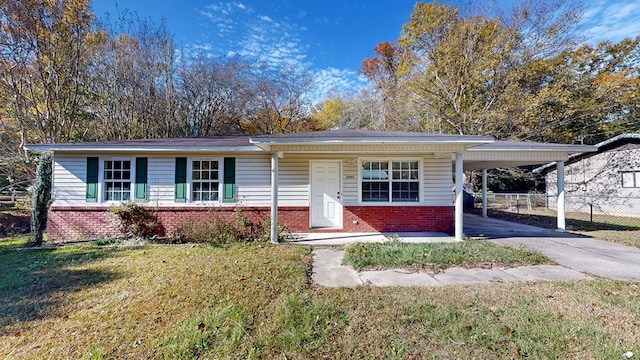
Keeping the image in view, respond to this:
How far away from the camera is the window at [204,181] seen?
7.96 m


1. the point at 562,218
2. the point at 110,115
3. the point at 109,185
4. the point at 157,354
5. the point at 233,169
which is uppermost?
the point at 110,115

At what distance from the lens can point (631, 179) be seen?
519 inches

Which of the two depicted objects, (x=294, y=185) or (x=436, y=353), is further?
(x=294, y=185)

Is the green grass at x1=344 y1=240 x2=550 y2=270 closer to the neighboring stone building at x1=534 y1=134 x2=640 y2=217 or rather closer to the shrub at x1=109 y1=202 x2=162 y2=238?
the shrub at x1=109 y1=202 x2=162 y2=238

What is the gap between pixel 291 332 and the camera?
2779 millimetres

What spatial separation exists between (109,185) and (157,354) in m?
7.27

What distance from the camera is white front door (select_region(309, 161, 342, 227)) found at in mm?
8227

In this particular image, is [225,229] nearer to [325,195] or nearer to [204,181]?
[204,181]

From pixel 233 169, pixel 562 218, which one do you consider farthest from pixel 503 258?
pixel 233 169

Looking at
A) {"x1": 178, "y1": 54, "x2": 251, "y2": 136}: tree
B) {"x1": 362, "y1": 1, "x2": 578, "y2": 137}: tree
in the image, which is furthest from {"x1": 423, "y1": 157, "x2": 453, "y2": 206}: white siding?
{"x1": 178, "y1": 54, "x2": 251, "y2": 136}: tree

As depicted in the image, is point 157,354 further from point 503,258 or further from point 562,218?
point 562,218

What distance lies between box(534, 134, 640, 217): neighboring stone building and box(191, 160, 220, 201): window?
14.3 metres

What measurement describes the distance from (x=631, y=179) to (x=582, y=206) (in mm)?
2370

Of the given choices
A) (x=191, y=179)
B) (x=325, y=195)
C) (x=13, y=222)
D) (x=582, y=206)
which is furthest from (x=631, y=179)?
(x=13, y=222)
